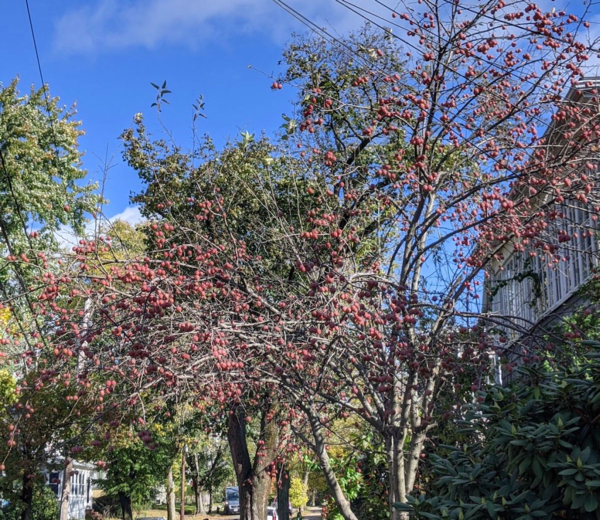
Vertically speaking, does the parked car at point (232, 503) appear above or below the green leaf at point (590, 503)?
below

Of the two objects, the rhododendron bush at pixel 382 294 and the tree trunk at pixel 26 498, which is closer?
the rhododendron bush at pixel 382 294

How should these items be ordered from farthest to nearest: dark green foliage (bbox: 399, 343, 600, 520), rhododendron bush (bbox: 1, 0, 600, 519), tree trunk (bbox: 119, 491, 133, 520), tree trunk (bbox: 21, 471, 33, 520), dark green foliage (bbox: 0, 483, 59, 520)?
tree trunk (bbox: 119, 491, 133, 520)
dark green foliage (bbox: 0, 483, 59, 520)
tree trunk (bbox: 21, 471, 33, 520)
rhododendron bush (bbox: 1, 0, 600, 519)
dark green foliage (bbox: 399, 343, 600, 520)

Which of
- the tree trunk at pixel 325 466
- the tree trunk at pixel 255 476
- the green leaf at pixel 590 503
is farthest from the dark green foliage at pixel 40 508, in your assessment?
the green leaf at pixel 590 503

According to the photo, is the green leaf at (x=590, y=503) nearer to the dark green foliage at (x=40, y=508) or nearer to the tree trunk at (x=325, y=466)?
the tree trunk at (x=325, y=466)

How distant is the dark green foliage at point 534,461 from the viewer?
12.5ft

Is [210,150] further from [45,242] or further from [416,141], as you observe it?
[45,242]

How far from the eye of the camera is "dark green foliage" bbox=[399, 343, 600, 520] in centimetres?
380

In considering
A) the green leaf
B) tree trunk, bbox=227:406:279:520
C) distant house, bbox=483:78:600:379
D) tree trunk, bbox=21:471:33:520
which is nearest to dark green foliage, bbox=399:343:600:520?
the green leaf

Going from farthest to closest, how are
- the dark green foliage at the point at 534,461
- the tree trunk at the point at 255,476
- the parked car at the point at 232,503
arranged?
the parked car at the point at 232,503
the tree trunk at the point at 255,476
the dark green foliage at the point at 534,461

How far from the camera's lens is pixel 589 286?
33.9ft

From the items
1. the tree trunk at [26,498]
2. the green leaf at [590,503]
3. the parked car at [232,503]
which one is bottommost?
the parked car at [232,503]

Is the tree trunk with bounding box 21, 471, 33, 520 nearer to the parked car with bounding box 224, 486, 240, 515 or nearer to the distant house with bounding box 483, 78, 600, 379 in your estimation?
the distant house with bounding box 483, 78, 600, 379

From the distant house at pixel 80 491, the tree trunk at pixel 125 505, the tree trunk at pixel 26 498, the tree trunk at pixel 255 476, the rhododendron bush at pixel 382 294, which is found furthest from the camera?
the distant house at pixel 80 491

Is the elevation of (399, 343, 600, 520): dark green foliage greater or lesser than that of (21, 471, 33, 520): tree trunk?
greater
